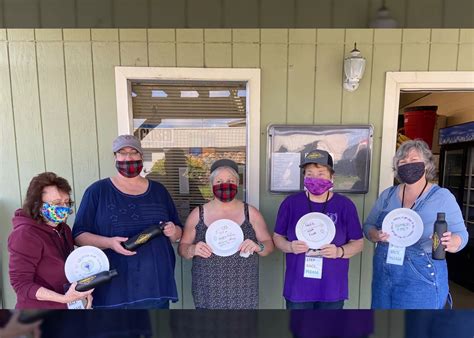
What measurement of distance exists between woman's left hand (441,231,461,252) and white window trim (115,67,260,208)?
1.39 m

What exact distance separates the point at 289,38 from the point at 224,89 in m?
0.67

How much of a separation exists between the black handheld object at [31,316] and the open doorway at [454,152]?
164 inches

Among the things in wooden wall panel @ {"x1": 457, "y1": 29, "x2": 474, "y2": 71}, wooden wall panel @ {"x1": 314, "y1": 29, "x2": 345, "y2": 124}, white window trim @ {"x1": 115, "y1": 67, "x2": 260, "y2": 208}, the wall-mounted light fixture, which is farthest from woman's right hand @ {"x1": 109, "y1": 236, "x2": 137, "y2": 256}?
wooden wall panel @ {"x1": 457, "y1": 29, "x2": 474, "y2": 71}

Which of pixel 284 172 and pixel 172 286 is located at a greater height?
pixel 284 172

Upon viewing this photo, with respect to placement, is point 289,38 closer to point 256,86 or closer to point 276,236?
point 256,86

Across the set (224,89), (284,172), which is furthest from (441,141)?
(224,89)

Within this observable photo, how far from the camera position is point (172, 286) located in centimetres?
178

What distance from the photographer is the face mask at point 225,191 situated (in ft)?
5.72

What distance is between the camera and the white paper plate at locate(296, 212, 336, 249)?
167 centimetres

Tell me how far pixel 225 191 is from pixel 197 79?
3.70ft

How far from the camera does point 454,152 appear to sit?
14.5 feet

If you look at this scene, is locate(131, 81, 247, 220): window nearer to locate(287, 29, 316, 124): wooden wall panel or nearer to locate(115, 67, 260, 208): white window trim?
locate(115, 67, 260, 208): white window trim

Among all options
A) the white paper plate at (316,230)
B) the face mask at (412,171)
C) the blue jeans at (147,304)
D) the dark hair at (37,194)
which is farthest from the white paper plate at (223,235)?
the face mask at (412,171)

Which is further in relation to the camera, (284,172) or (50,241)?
(284,172)
